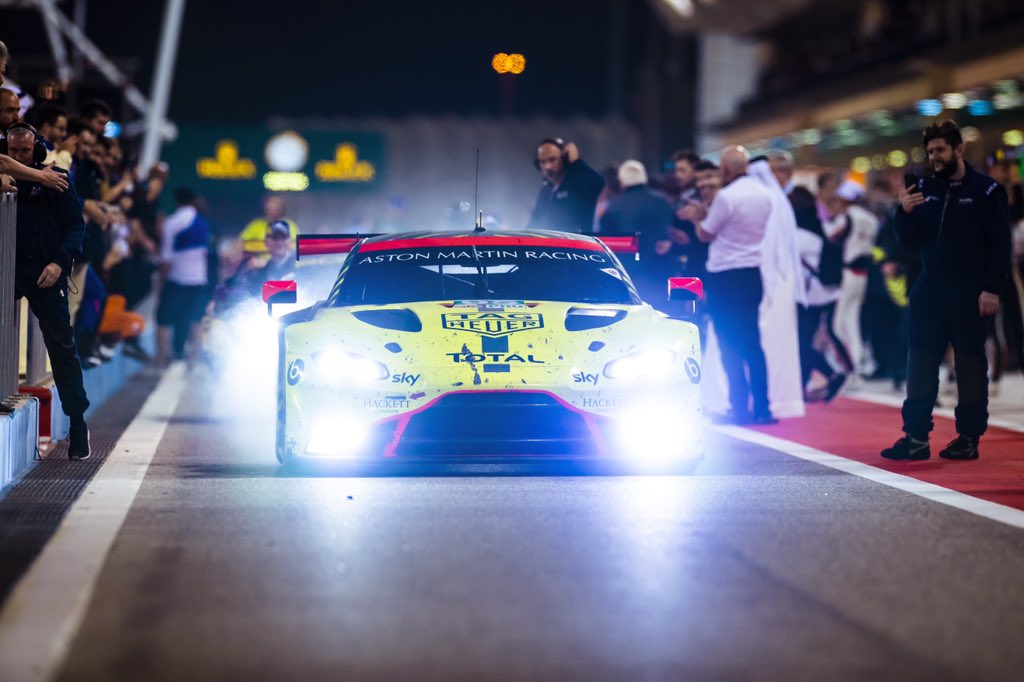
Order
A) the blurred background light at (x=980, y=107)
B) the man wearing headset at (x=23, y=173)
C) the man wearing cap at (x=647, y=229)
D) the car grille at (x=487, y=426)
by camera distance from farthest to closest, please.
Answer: the blurred background light at (x=980, y=107) → the man wearing cap at (x=647, y=229) → the man wearing headset at (x=23, y=173) → the car grille at (x=487, y=426)

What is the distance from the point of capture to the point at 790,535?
7.79m

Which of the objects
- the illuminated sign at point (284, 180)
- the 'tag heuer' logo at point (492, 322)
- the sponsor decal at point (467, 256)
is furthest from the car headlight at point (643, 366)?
the illuminated sign at point (284, 180)

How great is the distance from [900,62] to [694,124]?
1131 inches

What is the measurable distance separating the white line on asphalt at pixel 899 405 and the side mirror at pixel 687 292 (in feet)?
8.41

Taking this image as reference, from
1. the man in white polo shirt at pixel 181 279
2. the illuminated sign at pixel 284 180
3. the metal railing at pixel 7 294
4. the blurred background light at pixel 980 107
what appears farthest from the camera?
the illuminated sign at pixel 284 180

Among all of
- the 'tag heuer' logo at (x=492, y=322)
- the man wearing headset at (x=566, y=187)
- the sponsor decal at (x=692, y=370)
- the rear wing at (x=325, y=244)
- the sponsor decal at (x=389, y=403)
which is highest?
the man wearing headset at (x=566, y=187)

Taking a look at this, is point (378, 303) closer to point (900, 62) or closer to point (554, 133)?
point (900, 62)

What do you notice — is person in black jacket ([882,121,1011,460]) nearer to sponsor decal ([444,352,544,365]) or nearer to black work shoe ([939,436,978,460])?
black work shoe ([939,436,978,460])

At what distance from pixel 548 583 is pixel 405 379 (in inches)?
116

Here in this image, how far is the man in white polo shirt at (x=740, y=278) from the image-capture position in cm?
1375

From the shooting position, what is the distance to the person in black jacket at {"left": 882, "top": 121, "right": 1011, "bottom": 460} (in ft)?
36.2

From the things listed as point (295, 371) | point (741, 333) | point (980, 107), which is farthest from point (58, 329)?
point (980, 107)

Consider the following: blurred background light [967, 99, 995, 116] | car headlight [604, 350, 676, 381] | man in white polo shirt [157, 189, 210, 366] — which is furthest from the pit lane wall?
blurred background light [967, 99, 995, 116]

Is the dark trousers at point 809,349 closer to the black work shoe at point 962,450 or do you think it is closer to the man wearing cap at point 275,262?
the man wearing cap at point 275,262
